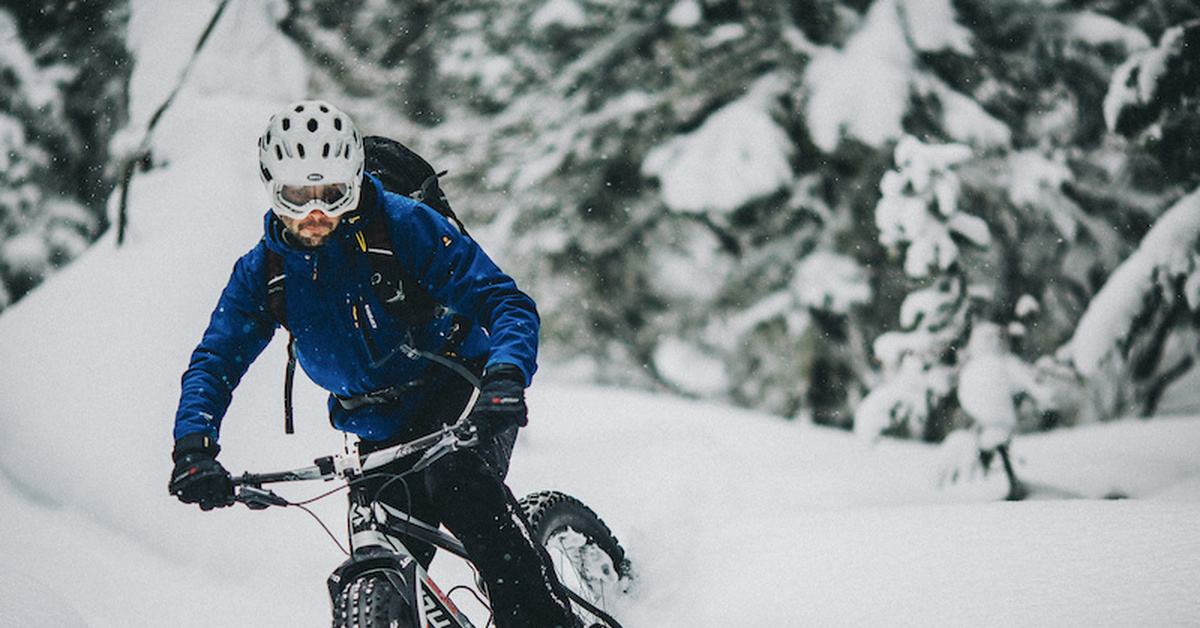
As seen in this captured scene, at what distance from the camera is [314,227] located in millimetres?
2598

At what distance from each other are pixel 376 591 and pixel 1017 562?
2563 mm

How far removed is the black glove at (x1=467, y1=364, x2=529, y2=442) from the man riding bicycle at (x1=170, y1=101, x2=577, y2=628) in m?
0.08

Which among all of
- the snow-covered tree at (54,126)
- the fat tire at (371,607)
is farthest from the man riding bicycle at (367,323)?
the snow-covered tree at (54,126)

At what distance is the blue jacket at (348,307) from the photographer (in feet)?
8.64

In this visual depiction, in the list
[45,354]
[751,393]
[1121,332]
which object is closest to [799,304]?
[751,393]

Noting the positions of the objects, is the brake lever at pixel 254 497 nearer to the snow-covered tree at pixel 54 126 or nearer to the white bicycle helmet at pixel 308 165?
the white bicycle helmet at pixel 308 165

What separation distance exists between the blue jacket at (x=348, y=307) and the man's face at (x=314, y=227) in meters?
0.04

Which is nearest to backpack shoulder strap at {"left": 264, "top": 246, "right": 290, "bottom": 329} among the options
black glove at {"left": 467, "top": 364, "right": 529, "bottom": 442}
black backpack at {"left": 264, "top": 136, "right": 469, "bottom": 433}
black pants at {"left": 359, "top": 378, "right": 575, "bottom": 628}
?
black backpack at {"left": 264, "top": 136, "right": 469, "bottom": 433}

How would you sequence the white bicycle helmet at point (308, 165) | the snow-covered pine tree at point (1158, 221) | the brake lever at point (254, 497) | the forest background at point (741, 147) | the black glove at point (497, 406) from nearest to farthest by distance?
the black glove at point (497, 406) → the brake lever at point (254, 497) → the white bicycle helmet at point (308, 165) → the snow-covered pine tree at point (1158, 221) → the forest background at point (741, 147)

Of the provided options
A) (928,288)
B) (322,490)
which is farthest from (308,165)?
(928,288)

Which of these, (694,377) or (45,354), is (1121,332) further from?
(45,354)

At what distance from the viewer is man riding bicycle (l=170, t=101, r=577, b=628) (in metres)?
2.57

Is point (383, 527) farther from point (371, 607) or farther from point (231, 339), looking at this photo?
point (231, 339)

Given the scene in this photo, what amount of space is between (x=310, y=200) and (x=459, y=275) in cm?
50
